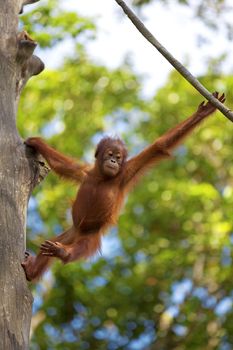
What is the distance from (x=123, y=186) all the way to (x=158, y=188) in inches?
229

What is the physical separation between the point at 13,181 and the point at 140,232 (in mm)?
7723

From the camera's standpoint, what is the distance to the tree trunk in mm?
4203

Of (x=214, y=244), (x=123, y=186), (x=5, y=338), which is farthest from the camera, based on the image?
(x=214, y=244)

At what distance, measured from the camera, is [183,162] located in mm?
13133

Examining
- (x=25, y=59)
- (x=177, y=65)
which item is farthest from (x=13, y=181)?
(x=177, y=65)

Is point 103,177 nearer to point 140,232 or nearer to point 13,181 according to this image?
point 13,181

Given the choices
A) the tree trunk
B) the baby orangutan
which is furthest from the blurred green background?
the tree trunk

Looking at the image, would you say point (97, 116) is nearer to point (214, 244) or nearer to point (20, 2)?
point (214, 244)

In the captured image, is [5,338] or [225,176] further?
[225,176]

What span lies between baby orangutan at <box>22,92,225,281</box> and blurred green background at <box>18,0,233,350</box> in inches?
187

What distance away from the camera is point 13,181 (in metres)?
A: 4.65

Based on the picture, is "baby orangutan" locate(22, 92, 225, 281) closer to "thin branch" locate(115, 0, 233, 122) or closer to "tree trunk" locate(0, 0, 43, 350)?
"tree trunk" locate(0, 0, 43, 350)

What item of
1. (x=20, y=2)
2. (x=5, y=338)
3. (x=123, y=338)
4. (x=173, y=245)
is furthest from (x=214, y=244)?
(x=5, y=338)

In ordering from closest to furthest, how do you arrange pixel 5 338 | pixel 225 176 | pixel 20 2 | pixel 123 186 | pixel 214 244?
1. pixel 5 338
2. pixel 20 2
3. pixel 123 186
4. pixel 214 244
5. pixel 225 176
